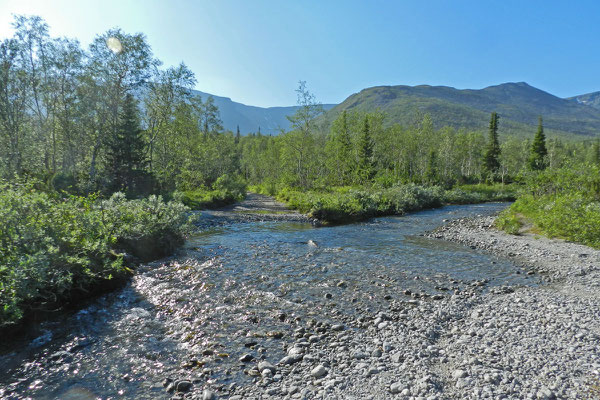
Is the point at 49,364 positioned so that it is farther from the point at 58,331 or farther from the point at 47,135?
the point at 47,135

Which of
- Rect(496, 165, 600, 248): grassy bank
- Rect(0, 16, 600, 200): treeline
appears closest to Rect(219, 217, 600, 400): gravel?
Rect(496, 165, 600, 248): grassy bank

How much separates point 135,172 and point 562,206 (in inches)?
1402

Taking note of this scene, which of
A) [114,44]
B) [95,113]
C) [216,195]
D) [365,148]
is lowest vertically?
[216,195]

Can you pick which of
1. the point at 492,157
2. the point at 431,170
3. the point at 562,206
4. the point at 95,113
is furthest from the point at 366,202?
the point at 492,157

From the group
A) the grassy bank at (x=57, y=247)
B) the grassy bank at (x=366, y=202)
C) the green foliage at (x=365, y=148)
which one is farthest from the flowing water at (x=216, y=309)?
the green foliage at (x=365, y=148)

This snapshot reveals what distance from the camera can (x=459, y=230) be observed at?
2009cm

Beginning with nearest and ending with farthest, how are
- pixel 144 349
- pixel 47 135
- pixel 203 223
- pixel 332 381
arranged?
pixel 332 381 → pixel 144 349 → pixel 203 223 → pixel 47 135

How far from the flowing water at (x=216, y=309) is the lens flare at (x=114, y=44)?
25.5 m

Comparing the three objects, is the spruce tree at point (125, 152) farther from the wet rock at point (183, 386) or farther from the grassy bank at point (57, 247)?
the wet rock at point (183, 386)

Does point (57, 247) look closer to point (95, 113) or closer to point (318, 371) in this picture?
point (318, 371)

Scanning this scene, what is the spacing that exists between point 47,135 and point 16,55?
10.5 metres

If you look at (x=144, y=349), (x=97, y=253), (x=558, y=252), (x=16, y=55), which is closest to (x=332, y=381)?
(x=144, y=349)

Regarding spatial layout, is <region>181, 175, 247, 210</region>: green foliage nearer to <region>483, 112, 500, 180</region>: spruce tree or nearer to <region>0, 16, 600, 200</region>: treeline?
<region>0, 16, 600, 200</region>: treeline

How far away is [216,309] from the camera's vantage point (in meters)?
7.87
